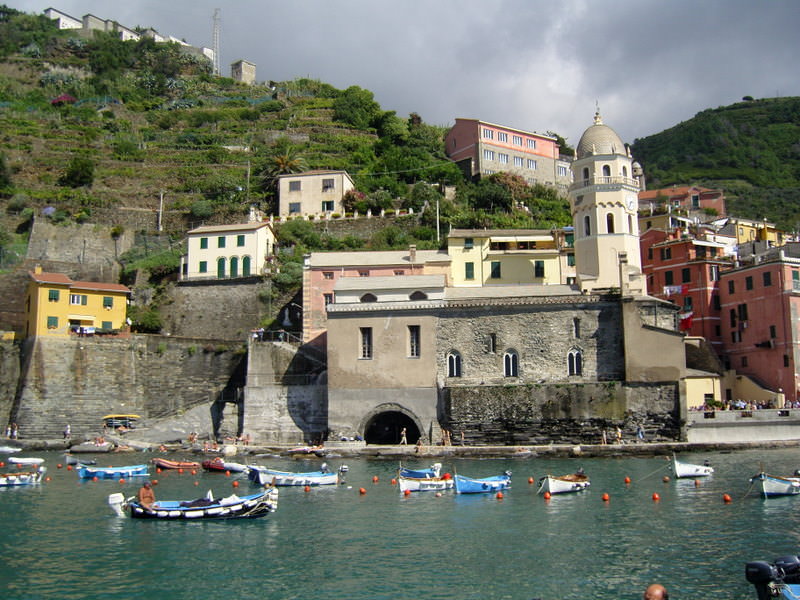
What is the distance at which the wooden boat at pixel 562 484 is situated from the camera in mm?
32938

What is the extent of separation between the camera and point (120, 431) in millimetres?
52250

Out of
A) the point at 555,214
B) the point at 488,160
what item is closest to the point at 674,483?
the point at 555,214

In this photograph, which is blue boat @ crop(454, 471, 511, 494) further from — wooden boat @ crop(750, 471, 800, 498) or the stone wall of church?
the stone wall of church

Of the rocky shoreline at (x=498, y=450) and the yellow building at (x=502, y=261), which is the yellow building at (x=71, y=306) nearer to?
the rocky shoreline at (x=498, y=450)

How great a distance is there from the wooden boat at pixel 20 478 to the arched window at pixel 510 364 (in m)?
24.6

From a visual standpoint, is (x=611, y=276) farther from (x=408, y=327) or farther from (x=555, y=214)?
(x=555, y=214)

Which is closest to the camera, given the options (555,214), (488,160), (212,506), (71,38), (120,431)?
(212,506)

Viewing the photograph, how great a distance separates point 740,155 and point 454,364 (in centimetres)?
9739

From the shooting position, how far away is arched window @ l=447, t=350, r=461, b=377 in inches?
1891

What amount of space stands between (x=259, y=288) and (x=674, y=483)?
34.2 metres

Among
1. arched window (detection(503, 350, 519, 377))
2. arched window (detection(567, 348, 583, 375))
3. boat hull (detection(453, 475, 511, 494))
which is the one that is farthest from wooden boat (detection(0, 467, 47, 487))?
arched window (detection(567, 348, 583, 375))

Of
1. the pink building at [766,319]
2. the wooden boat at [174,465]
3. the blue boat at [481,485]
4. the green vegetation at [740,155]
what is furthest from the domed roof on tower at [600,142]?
the green vegetation at [740,155]

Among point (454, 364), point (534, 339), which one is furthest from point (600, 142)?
point (454, 364)

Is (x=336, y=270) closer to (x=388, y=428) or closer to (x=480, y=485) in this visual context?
(x=388, y=428)
